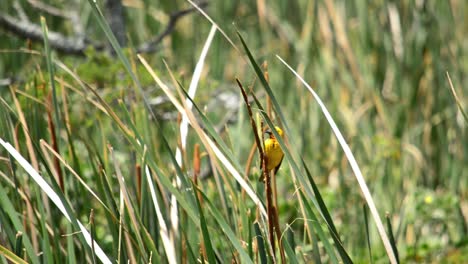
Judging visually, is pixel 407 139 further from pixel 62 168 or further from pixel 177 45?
pixel 62 168

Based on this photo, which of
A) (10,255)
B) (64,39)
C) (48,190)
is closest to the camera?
(10,255)

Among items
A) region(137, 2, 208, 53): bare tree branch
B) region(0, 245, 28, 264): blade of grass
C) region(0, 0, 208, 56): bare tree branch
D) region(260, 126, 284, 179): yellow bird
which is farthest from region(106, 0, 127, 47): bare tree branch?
region(0, 245, 28, 264): blade of grass

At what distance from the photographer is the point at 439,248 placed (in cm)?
289

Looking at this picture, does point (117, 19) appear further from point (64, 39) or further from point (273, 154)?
point (273, 154)

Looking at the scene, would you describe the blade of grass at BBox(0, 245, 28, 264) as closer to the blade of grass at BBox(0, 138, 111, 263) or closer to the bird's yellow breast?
the blade of grass at BBox(0, 138, 111, 263)

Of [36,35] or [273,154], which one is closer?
[273,154]

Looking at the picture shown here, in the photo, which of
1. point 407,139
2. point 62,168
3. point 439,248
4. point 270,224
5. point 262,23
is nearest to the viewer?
point 270,224

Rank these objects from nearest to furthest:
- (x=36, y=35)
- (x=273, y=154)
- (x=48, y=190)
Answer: (x=48, y=190) < (x=273, y=154) < (x=36, y=35)

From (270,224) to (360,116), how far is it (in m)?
2.88

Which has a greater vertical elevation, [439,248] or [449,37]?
[449,37]

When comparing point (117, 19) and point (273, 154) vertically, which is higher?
point (117, 19)

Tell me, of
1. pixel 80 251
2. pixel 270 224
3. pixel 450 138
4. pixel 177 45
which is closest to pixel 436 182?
pixel 450 138

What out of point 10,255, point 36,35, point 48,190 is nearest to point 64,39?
point 36,35

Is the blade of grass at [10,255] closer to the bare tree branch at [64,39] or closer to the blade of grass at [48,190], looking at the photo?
the blade of grass at [48,190]
